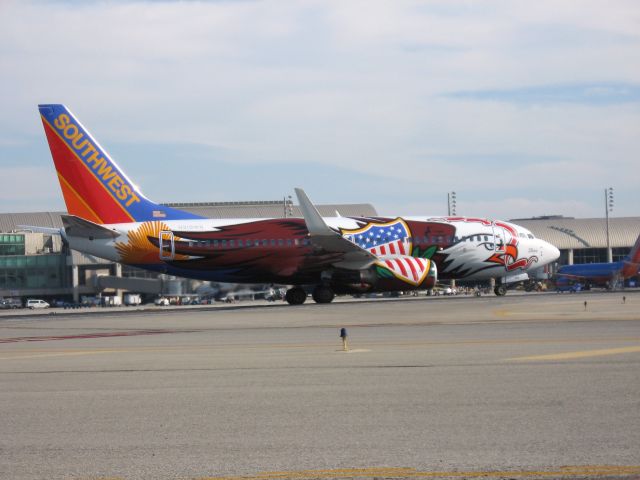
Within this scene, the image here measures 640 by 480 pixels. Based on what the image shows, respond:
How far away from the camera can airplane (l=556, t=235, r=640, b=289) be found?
3194 inches

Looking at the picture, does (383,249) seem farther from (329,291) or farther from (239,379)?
(239,379)

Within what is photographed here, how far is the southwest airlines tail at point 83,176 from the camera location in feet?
160

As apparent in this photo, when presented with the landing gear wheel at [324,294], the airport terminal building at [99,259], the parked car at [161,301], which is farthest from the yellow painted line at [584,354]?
the airport terminal building at [99,259]

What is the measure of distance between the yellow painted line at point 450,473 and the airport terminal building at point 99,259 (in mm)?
77152

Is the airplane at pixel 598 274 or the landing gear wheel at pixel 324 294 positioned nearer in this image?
the landing gear wheel at pixel 324 294

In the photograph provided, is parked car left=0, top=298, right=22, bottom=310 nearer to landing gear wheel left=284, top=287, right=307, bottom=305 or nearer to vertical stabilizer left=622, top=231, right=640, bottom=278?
landing gear wheel left=284, top=287, right=307, bottom=305

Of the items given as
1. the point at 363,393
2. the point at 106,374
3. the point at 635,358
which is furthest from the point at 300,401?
the point at 635,358

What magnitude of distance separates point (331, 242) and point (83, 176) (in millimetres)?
13332

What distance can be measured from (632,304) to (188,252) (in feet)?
73.1

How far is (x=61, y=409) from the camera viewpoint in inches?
527

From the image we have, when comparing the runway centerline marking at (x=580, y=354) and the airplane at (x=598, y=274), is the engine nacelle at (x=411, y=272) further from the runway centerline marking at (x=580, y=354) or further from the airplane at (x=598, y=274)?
the airplane at (x=598, y=274)

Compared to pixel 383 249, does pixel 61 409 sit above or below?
below

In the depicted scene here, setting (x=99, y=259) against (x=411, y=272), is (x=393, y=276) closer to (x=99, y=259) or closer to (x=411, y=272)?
(x=411, y=272)

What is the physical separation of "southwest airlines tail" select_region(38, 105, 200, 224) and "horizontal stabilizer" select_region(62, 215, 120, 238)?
836mm
